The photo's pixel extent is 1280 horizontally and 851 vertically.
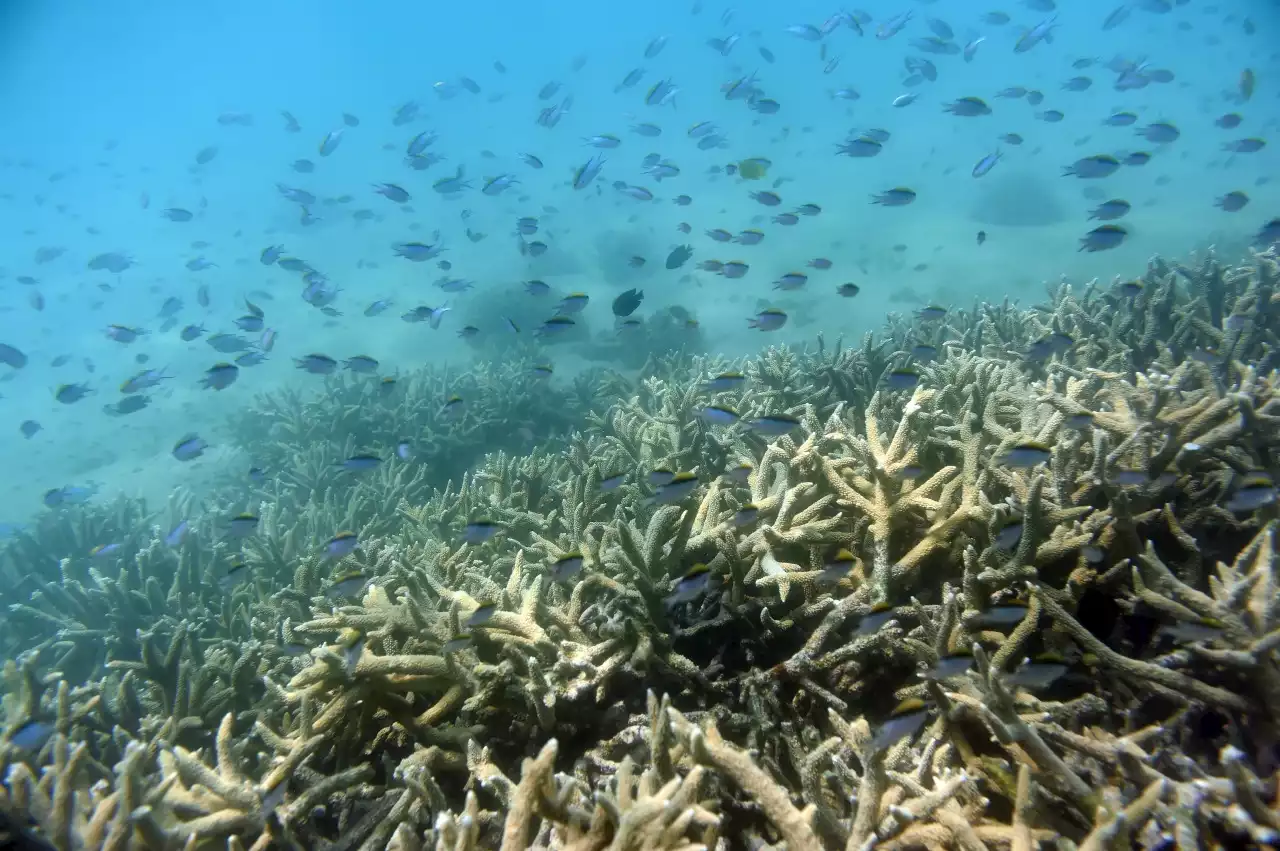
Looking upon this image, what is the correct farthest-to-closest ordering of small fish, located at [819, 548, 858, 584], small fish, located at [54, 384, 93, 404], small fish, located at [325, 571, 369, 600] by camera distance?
small fish, located at [54, 384, 93, 404]
small fish, located at [325, 571, 369, 600]
small fish, located at [819, 548, 858, 584]

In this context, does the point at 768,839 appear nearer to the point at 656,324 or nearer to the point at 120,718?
the point at 120,718

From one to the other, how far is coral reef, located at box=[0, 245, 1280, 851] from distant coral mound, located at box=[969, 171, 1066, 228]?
2173cm

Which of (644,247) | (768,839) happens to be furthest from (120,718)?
(644,247)

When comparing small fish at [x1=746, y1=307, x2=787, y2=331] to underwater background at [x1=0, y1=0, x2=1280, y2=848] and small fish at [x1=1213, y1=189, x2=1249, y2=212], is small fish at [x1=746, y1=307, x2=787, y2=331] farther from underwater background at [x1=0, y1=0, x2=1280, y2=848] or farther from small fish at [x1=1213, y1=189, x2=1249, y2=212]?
small fish at [x1=1213, y1=189, x2=1249, y2=212]

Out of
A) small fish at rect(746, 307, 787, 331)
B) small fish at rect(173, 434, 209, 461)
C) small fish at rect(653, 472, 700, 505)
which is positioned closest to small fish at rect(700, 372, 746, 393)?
small fish at rect(746, 307, 787, 331)

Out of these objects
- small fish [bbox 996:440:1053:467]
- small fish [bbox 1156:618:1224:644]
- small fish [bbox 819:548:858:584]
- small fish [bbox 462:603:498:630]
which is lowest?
small fish [bbox 462:603:498:630]

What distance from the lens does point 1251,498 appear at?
288 cm

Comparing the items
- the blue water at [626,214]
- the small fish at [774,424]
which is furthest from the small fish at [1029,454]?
the blue water at [626,214]

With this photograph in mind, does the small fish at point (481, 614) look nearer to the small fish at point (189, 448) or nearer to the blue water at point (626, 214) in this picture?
the small fish at point (189, 448)

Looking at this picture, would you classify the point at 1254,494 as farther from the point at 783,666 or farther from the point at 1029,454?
the point at 783,666

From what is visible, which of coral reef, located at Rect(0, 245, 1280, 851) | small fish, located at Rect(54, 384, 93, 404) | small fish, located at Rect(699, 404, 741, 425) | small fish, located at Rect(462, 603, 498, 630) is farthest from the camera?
small fish, located at Rect(54, 384, 93, 404)

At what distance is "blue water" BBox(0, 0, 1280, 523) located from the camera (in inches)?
654

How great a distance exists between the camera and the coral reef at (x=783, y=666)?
2156 millimetres

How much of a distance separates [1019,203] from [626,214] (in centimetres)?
2074
